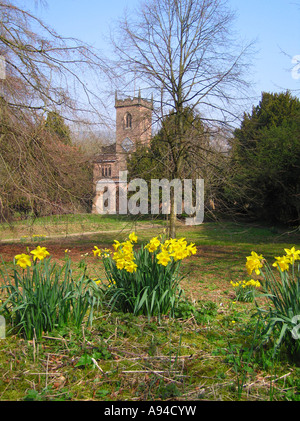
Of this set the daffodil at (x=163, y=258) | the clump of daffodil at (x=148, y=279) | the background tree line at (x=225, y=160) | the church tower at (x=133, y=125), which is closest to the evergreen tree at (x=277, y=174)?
the background tree line at (x=225, y=160)

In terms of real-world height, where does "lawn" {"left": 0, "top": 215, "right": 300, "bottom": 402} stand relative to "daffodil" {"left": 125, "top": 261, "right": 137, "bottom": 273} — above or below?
below

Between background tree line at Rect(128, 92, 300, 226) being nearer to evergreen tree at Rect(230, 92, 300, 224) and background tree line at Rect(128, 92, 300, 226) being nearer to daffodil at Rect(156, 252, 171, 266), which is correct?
evergreen tree at Rect(230, 92, 300, 224)

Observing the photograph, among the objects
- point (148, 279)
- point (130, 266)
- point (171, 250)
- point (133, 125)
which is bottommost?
point (148, 279)

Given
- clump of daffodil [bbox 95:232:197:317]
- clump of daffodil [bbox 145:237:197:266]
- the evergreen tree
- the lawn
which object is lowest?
the lawn

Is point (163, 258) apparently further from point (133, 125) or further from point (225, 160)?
point (133, 125)

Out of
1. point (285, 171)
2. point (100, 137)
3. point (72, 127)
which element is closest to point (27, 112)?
point (72, 127)

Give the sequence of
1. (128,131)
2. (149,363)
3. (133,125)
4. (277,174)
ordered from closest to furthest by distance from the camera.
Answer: (149,363), (128,131), (133,125), (277,174)

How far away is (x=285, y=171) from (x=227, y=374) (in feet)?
45.5

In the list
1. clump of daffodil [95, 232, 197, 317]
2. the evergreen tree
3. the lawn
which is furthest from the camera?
the evergreen tree

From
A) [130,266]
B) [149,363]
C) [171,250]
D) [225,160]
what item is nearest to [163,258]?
[171,250]

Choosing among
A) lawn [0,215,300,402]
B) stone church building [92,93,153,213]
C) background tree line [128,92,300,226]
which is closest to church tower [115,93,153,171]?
stone church building [92,93,153,213]

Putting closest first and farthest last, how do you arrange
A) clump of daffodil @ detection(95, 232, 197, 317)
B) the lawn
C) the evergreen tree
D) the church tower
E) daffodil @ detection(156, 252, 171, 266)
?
the lawn → daffodil @ detection(156, 252, 171, 266) → clump of daffodil @ detection(95, 232, 197, 317) → the church tower → the evergreen tree

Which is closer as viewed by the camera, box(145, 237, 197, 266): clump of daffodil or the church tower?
box(145, 237, 197, 266): clump of daffodil

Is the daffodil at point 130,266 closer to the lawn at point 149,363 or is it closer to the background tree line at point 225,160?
the lawn at point 149,363
